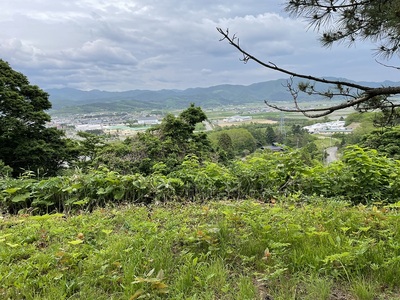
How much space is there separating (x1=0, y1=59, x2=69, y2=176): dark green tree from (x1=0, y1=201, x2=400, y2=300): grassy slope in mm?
13930

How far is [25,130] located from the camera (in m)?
15.5

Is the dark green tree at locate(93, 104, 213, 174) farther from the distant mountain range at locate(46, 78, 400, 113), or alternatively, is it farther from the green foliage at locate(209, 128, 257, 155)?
the distant mountain range at locate(46, 78, 400, 113)

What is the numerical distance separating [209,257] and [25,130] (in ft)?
53.7

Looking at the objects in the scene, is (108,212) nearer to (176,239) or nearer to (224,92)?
(176,239)

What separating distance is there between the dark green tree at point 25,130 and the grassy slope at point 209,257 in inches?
548

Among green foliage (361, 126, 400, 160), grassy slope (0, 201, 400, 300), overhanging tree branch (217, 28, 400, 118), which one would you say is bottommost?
green foliage (361, 126, 400, 160)

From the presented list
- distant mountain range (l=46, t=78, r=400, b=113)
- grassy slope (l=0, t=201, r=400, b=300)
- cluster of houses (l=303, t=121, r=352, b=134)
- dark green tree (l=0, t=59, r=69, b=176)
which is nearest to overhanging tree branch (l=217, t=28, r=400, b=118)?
grassy slope (l=0, t=201, r=400, b=300)

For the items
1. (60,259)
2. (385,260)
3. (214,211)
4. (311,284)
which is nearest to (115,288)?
(60,259)

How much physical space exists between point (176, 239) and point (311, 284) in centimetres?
100

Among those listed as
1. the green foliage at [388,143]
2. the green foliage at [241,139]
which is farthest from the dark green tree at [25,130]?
the green foliage at [388,143]

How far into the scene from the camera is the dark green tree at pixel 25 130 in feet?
49.0

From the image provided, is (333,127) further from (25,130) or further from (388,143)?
(25,130)

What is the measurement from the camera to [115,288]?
1.69 meters

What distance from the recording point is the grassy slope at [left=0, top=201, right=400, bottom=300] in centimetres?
165
